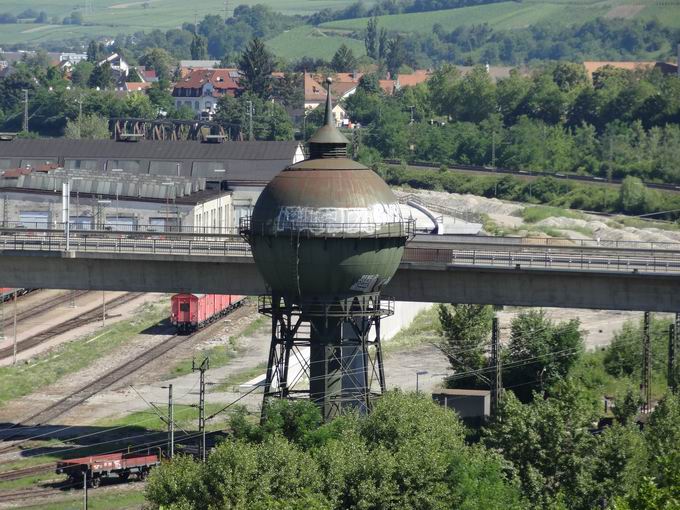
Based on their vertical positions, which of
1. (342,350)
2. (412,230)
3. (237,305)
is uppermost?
(412,230)

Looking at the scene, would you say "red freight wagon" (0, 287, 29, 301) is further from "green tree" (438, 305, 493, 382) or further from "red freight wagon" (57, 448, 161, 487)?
"red freight wagon" (57, 448, 161, 487)

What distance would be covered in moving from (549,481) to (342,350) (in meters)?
11.1

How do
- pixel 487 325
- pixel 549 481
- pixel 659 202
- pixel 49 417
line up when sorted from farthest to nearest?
pixel 659 202 → pixel 487 325 → pixel 49 417 → pixel 549 481

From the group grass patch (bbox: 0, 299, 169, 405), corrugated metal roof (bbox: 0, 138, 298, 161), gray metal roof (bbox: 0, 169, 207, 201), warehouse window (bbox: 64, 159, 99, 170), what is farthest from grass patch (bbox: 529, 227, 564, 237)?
grass patch (bbox: 0, 299, 169, 405)

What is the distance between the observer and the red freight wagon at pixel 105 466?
215 feet

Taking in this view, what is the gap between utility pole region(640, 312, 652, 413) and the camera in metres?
78.6

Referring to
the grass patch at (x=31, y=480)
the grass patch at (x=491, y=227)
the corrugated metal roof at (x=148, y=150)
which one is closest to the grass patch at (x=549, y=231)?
the grass patch at (x=491, y=227)

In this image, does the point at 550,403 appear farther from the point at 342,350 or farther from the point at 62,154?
the point at 62,154

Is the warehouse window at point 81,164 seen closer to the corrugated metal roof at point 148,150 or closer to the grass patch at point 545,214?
the corrugated metal roof at point 148,150

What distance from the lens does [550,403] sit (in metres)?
60.5

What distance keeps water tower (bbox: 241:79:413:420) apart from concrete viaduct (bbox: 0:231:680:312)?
7.20m

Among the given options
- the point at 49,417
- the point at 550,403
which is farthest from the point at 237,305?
the point at 550,403

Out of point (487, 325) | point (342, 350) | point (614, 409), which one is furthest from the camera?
point (487, 325)

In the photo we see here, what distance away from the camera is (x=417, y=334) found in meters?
102
